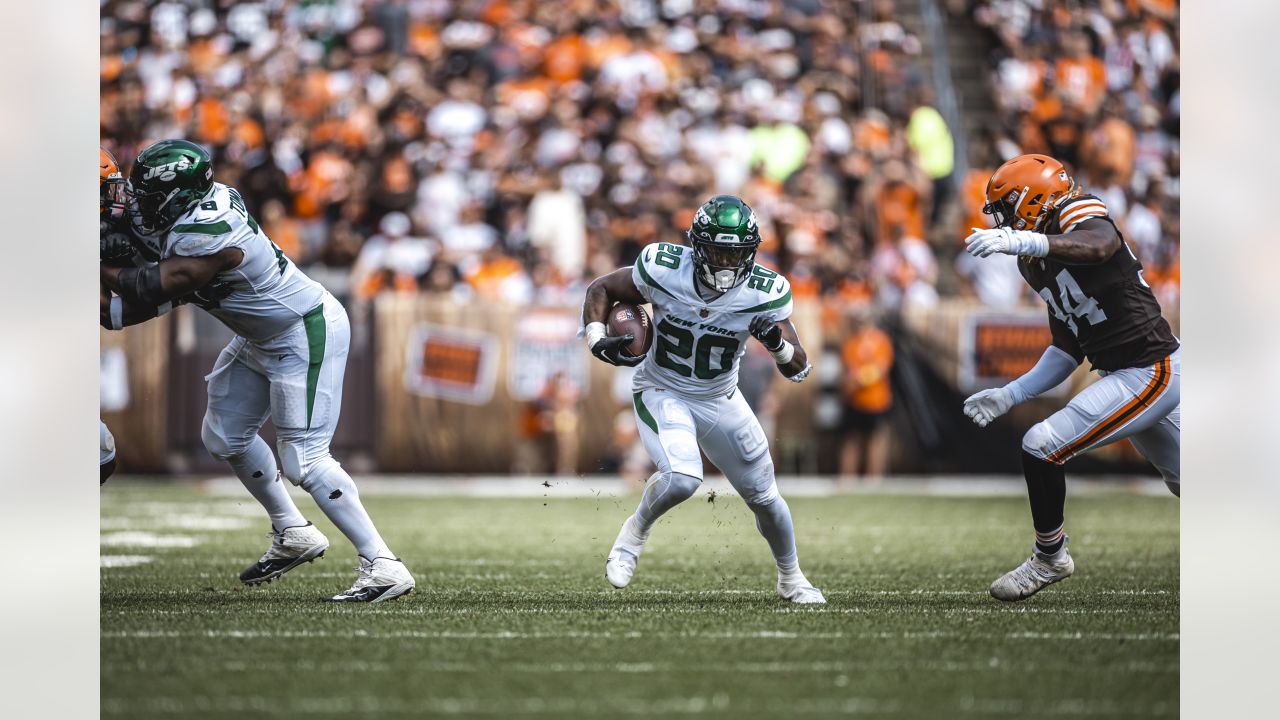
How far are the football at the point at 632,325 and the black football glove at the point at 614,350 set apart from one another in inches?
0.9

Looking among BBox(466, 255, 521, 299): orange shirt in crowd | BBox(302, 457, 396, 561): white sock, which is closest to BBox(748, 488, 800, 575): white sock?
BBox(302, 457, 396, 561): white sock

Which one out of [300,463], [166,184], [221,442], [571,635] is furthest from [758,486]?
[166,184]

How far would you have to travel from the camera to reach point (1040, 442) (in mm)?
5562

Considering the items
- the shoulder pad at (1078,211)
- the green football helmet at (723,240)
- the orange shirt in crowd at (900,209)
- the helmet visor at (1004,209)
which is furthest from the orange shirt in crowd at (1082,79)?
the green football helmet at (723,240)

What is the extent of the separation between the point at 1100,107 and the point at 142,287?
975cm

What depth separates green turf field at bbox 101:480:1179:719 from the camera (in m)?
3.96

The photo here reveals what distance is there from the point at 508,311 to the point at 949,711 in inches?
312

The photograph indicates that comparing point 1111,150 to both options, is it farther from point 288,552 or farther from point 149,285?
point 149,285

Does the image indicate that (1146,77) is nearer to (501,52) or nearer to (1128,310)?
(501,52)

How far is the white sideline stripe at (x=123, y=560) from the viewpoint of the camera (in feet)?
21.6

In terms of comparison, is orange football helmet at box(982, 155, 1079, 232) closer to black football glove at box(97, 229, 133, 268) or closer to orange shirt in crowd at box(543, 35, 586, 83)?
black football glove at box(97, 229, 133, 268)

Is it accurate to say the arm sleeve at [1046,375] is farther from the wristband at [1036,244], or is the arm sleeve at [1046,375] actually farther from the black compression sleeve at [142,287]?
the black compression sleeve at [142,287]

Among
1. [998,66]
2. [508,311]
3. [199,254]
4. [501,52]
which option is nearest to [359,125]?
[501,52]

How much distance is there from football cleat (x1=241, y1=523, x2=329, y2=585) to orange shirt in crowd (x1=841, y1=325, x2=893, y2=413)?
630cm
